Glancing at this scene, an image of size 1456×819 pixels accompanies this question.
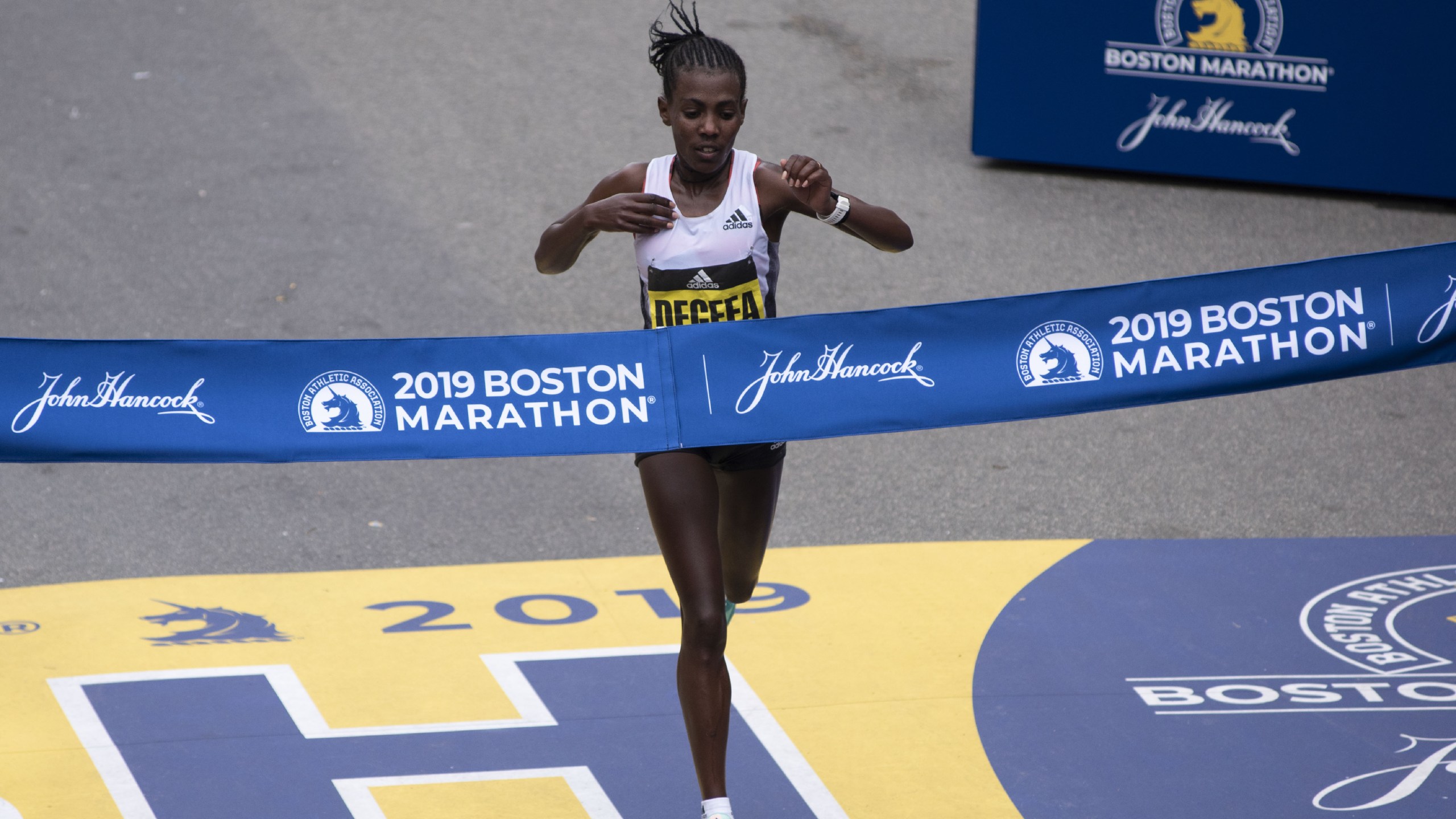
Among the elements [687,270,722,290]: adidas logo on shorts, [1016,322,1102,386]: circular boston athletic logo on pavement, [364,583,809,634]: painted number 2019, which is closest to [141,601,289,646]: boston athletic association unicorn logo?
[364,583,809,634]: painted number 2019

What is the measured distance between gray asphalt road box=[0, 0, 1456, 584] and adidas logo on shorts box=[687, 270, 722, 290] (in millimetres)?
2273

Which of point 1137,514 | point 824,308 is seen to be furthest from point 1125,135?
point 1137,514

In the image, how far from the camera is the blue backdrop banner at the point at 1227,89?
914cm

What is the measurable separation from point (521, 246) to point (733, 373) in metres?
5.12

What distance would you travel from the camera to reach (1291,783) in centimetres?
443

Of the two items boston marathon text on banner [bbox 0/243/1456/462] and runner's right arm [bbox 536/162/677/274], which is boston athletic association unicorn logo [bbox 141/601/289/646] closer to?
boston marathon text on banner [bbox 0/243/1456/462]

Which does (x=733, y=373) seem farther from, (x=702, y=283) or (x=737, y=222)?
(x=737, y=222)

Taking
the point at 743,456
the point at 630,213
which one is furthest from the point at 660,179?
the point at 743,456

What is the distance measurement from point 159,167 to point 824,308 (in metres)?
4.62

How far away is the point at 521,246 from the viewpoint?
351 inches

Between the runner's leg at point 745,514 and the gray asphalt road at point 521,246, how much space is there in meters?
1.73

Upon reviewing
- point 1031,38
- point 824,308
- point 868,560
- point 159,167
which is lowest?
point 868,560

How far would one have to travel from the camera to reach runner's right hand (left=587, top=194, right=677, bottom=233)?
3.88 meters

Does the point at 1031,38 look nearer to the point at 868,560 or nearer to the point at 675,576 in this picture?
the point at 868,560
